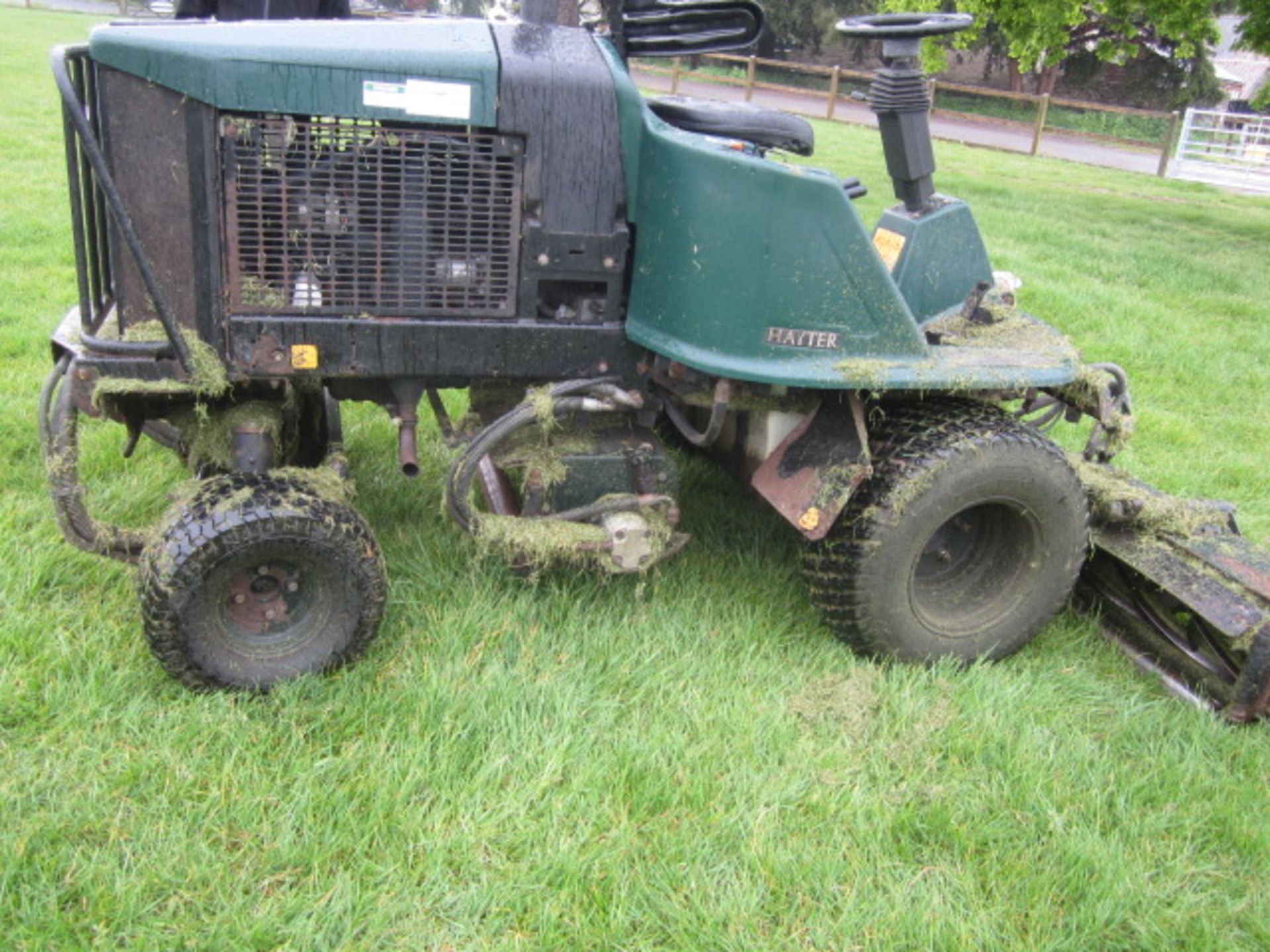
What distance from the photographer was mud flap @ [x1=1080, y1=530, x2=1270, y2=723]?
3.19 meters

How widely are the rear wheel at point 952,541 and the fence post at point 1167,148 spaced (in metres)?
17.4

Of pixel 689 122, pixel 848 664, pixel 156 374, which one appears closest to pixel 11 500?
pixel 156 374

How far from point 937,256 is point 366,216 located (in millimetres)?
1844

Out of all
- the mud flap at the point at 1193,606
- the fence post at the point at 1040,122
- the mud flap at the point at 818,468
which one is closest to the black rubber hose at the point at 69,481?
the mud flap at the point at 818,468

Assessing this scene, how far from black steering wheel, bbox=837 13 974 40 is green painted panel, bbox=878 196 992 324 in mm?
545

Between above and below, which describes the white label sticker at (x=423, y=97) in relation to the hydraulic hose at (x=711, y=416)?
above

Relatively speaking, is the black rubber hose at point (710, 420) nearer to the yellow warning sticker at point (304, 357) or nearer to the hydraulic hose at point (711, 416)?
the hydraulic hose at point (711, 416)

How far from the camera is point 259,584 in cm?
297

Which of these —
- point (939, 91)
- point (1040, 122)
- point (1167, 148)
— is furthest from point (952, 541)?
point (939, 91)

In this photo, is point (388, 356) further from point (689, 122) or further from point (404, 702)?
point (689, 122)

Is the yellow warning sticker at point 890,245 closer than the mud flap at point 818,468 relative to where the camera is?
No


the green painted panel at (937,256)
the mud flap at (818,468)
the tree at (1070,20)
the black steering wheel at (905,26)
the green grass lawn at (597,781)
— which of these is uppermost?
the tree at (1070,20)

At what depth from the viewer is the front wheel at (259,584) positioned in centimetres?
275

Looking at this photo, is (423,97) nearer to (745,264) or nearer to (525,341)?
(525,341)
